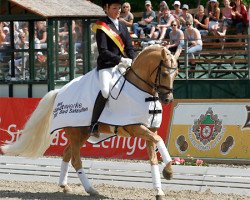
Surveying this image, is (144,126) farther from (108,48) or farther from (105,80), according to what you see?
(108,48)

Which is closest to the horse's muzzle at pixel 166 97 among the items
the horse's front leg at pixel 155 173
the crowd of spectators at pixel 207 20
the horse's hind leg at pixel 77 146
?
the horse's front leg at pixel 155 173

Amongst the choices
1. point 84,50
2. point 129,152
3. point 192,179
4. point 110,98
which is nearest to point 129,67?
point 110,98

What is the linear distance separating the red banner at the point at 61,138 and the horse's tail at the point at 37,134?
3132mm

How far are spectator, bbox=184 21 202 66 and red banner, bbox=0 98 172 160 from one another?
4423 millimetres

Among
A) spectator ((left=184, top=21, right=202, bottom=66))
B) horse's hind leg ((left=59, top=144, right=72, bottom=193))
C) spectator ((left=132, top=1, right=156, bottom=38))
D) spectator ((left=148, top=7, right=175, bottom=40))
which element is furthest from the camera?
spectator ((left=132, top=1, right=156, bottom=38))

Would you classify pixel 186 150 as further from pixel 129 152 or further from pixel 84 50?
pixel 84 50

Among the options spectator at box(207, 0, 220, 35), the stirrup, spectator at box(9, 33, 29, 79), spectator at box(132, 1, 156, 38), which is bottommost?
spectator at box(9, 33, 29, 79)

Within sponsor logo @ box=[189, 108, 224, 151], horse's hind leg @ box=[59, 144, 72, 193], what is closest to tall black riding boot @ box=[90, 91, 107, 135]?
horse's hind leg @ box=[59, 144, 72, 193]

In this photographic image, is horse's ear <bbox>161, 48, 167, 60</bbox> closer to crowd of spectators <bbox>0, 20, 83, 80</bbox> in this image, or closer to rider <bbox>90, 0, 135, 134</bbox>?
rider <bbox>90, 0, 135, 134</bbox>

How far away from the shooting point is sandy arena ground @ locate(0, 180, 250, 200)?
10.6 meters

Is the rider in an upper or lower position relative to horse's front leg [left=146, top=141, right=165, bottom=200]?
upper

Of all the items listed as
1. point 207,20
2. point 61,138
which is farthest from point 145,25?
point 61,138

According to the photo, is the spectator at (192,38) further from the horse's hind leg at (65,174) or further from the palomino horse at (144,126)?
the horse's hind leg at (65,174)

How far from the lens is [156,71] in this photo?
1023 cm
